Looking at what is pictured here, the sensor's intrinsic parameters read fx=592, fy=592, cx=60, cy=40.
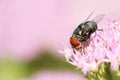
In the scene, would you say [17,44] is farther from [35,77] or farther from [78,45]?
[78,45]

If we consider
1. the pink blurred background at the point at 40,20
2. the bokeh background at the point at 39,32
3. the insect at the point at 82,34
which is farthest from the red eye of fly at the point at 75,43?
the pink blurred background at the point at 40,20

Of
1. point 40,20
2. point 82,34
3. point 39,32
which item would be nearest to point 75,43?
point 82,34

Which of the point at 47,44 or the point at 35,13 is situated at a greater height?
the point at 35,13

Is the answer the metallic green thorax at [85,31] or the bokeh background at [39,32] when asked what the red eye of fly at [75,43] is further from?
the bokeh background at [39,32]

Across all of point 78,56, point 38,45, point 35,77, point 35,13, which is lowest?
point 78,56

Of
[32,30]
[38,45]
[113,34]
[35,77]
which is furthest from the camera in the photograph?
[32,30]

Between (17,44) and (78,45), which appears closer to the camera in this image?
(78,45)

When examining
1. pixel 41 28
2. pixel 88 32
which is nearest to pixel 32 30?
pixel 41 28
